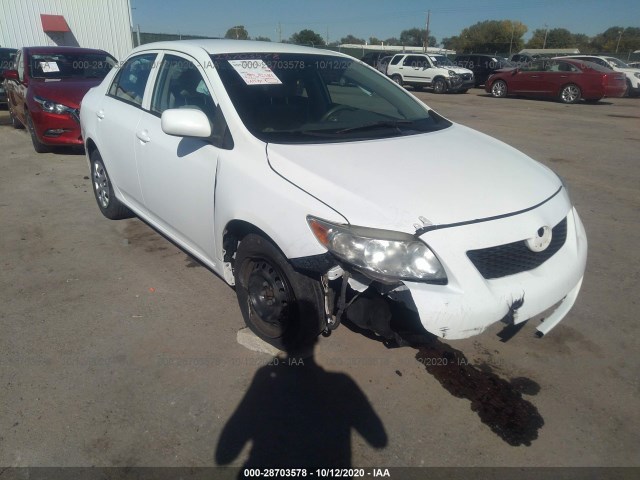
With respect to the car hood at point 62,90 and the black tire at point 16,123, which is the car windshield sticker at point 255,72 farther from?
the black tire at point 16,123

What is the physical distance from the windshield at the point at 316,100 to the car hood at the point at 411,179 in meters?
0.22

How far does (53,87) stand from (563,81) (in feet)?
53.4

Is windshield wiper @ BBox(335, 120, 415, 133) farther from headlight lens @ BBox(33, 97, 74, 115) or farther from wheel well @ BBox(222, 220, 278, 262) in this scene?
headlight lens @ BBox(33, 97, 74, 115)

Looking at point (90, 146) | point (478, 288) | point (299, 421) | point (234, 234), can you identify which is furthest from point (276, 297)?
point (90, 146)

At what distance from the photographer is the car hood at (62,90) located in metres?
A: 6.82

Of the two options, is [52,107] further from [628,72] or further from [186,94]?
[628,72]

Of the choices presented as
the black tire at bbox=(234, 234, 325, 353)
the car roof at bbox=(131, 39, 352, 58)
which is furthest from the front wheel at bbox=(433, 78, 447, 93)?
the black tire at bbox=(234, 234, 325, 353)

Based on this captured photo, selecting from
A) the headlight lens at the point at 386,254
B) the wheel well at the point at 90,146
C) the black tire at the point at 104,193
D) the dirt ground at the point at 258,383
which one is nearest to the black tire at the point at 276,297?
the dirt ground at the point at 258,383

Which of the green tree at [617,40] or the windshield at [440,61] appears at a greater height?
the green tree at [617,40]

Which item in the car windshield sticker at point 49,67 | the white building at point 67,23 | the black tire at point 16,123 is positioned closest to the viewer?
the car windshield sticker at point 49,67

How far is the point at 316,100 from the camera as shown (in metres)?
3.35

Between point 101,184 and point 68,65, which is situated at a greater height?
point 68,65

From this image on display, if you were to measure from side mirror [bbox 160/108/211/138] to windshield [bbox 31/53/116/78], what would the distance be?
6391 mm

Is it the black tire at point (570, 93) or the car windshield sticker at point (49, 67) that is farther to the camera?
the black tire at point (570, 93)
